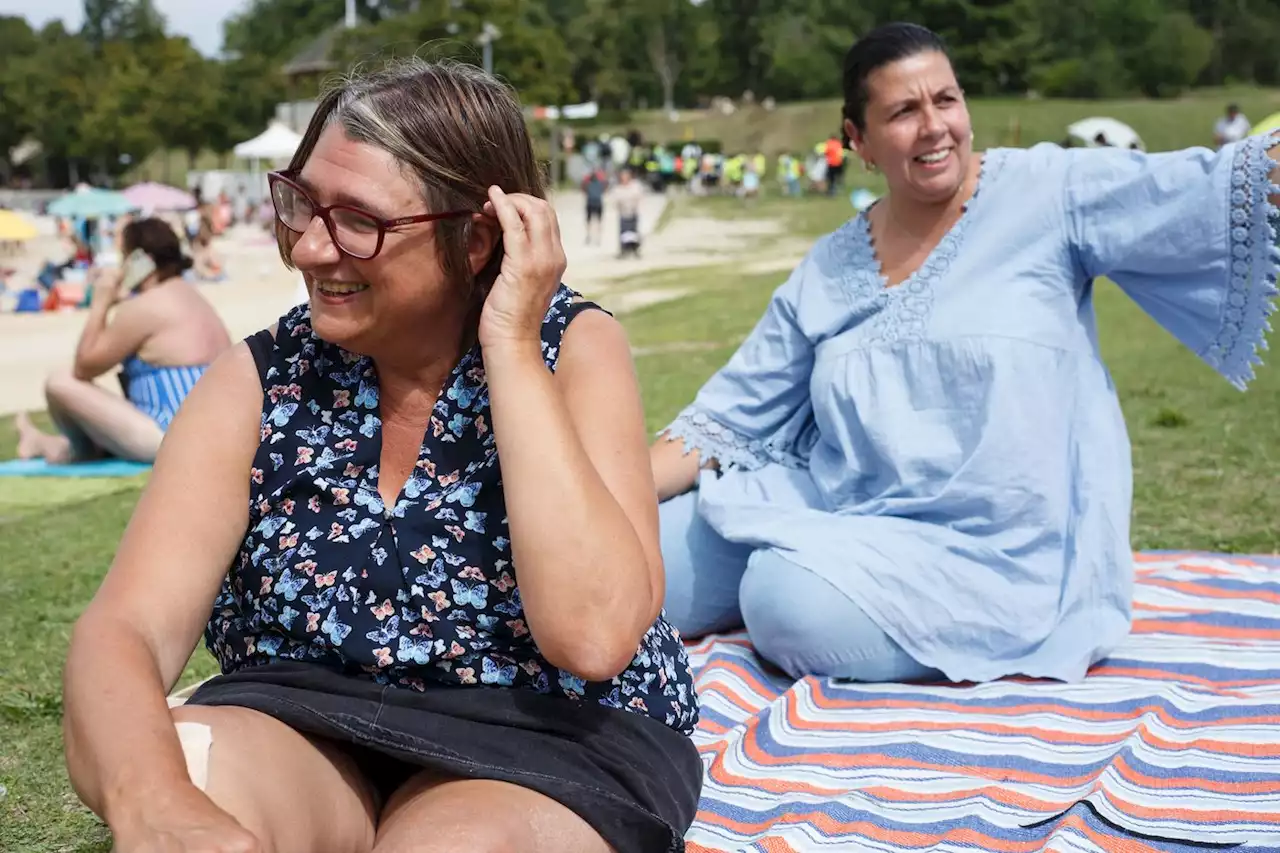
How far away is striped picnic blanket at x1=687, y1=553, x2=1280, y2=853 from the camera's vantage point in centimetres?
287

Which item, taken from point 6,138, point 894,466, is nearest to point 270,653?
point 894,466

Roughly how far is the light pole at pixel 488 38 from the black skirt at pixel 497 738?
47071 millimetres

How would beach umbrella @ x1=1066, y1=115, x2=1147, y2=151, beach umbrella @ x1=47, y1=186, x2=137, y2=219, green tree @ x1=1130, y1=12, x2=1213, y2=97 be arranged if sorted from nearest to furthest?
beach umbrella @ x1=47, y1=186, x2=137, y2=219, beach umbrella @ x1=1066, y1=115, x2=1147, y2=151, green tree @ x1=1130, y1=12, x2=1213, y2=97

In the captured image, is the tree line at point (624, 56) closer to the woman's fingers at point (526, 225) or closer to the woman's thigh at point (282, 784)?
the woman's fingers at point (526, 225)

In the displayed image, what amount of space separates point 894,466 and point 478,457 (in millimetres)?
1895

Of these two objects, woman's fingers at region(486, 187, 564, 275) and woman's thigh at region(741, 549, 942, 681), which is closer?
woman's fingers at region(486, 187, 564, 275)

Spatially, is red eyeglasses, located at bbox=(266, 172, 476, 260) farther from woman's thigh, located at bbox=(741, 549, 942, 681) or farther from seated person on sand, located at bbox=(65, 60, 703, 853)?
woman's thigh, located at bbox=(741, 549, 942, 681)

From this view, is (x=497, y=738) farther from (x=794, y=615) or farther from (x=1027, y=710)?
(x=1027, y=710)

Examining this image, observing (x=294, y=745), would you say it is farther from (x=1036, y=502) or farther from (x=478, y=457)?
(x=1036, y=502)

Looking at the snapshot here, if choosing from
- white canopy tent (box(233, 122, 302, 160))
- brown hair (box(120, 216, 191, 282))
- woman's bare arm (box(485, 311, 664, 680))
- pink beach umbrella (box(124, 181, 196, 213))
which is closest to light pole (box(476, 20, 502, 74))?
white canopy tent (box(233, 122, 302, 160))

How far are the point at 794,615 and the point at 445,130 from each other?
1979 millimetres

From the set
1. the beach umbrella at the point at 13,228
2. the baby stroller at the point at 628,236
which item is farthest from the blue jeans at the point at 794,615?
the baby stroller at the point at 628,236

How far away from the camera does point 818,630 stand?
3.79 m

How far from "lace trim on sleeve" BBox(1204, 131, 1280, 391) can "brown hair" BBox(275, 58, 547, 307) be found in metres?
2.24
